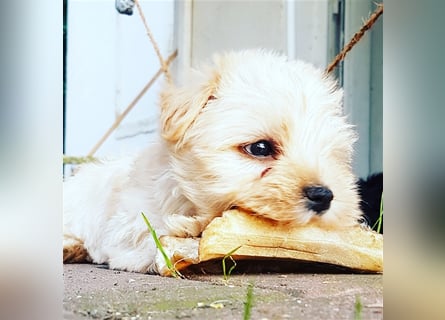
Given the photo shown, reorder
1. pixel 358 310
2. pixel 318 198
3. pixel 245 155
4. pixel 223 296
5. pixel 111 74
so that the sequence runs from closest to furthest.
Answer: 1. pixel 358 310
2. pixel 223 296
3. pixel 318 198
4. pixel 245 155
5. pixel 111 74

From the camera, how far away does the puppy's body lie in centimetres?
154

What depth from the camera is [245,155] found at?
5.31 feet

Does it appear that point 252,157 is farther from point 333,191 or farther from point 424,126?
point 424,126

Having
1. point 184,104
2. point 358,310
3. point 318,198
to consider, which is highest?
point 184,104

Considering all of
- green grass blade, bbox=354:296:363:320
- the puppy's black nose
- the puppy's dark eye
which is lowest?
green grass blade, bbox=354:296:363:320

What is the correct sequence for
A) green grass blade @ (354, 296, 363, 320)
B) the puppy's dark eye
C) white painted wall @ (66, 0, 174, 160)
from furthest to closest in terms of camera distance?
white painted wall @ (66, 0, 174, 160) < the puppy's dark eye < green grass blade @ (354, 296, 363, 320)

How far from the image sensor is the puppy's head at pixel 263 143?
1.53 meters

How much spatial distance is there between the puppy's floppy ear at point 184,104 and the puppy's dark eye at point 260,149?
168 mm

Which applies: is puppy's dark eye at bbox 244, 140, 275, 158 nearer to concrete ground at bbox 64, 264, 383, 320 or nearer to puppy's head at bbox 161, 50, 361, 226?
puppy's head at bbox 161, 50, 361, 226

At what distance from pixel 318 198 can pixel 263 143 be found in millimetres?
210

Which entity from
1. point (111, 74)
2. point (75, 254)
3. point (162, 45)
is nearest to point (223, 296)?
point (75, 254)

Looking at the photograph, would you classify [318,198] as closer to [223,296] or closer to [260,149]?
[260,149]

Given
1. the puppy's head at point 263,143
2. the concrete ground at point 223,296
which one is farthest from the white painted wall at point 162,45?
the concrete ground at point 223,296

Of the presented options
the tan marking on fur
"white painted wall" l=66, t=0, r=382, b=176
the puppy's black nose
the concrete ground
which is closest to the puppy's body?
the puppy's black nose
